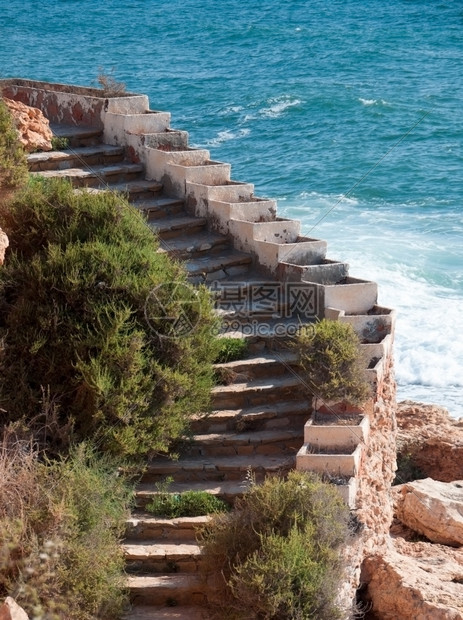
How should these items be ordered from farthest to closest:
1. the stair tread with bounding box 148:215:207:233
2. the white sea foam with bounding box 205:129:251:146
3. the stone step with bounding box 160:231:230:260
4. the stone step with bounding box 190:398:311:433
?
the white sea foam with bounding box 205:129:251:146 < the stair tread with bounding box 148:215:207:233 < the stone step with bounding box 160:231:230:260 < the stone step with bounding box 190:398:311:433

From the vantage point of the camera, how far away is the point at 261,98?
4300 centimetres

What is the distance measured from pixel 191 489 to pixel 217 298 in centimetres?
310

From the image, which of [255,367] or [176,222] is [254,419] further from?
[176,222]

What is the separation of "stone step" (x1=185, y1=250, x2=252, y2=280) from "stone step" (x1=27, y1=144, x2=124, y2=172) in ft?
9.33

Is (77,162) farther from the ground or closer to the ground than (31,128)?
closer to the ground

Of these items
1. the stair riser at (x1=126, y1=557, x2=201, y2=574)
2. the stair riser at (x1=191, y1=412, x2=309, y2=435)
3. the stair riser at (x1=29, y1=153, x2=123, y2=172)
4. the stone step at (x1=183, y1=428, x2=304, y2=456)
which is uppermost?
the stair riser at (x1=29, y1=153, x2=123, y2=172)

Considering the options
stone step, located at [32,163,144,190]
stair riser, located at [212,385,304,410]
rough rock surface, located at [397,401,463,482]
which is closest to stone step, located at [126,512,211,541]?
stair riser, located at [212,385,304,410]

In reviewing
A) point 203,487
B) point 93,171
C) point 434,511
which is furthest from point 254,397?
point 93,171

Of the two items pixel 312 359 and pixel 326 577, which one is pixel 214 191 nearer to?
pixel 312 359

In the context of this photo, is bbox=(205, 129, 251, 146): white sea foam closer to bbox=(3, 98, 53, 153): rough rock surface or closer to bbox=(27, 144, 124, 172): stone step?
bbox=(27, 144, 124, 172): stone step

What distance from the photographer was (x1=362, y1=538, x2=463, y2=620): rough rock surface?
10453 millimetres

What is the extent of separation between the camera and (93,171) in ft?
51.3

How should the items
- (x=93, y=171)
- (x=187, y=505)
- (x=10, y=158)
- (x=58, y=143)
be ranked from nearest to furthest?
(x=187, y=505)
(x=10, y=158)
(x=93, y=171)
(x=58, y=143)

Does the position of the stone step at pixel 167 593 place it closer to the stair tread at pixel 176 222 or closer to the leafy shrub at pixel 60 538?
the leafy shrub at pixel 60 538
